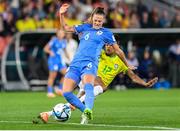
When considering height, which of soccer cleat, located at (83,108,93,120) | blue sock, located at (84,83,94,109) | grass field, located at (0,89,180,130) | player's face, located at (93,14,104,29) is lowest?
grass field, located at (0,89,180,130)

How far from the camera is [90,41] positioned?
1450cm

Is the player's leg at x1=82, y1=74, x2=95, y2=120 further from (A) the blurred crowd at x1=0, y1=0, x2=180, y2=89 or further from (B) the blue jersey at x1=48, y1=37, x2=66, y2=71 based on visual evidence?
(A) the blurred crowd at x1=0, y1=0, x2=180, y2=89

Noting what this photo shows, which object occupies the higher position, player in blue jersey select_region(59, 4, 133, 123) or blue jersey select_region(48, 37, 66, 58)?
player in blue jersey select_region(59, 4, 133, 123)

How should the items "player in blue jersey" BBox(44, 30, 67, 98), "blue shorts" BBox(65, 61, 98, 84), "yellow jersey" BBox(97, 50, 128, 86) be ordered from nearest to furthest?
1. "blue shorts" BBox(65, 61, 98, 84)
2. "yellow jersey" BBox(97, 50, 128, 86)
3. "player in blue jersey" BBox(44, 30, 67, 98)

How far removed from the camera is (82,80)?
47.3 feet

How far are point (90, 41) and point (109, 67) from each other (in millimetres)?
1981

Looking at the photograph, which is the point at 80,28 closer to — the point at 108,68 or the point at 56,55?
the point at 108,68

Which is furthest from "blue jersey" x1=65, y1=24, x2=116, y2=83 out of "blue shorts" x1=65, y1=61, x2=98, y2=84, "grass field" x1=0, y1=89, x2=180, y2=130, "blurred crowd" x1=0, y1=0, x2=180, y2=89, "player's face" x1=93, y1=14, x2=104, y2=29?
"blurred crowd" x1=0, y1=0, x2=180, y2=89

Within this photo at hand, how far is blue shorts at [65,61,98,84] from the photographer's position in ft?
47.0

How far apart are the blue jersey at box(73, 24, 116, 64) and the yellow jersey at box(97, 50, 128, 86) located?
170 centimetres

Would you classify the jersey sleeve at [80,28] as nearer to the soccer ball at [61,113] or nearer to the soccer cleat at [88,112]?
the soccer ball at [61,113]

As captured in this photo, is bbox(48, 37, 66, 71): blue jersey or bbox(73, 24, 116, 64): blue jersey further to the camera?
bbox(48, 37, 66, 71): blue jersey

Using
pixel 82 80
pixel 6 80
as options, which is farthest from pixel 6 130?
pixel 6 80

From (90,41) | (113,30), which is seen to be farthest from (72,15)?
(90,41)
